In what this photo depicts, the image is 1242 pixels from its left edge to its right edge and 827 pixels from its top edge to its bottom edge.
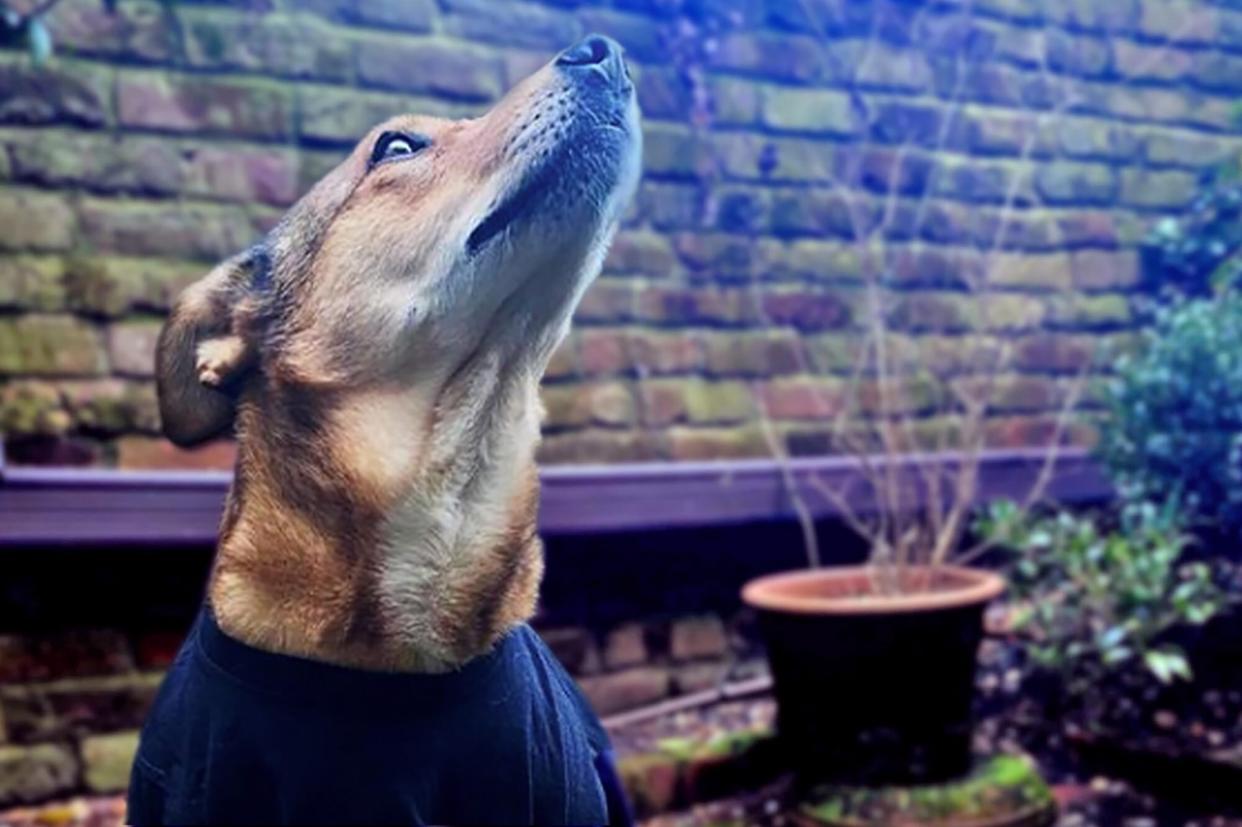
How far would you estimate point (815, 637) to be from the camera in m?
3.10

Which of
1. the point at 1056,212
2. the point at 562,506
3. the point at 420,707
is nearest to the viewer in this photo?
the point at 420,707

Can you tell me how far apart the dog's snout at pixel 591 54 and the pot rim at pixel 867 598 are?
2222mm

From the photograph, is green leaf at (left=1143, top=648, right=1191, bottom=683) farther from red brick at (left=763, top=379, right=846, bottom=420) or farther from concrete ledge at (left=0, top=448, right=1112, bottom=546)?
red brick at (left=763, top=379, right=846, bottom=420)

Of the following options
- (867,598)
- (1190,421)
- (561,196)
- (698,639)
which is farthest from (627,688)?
(561,196)

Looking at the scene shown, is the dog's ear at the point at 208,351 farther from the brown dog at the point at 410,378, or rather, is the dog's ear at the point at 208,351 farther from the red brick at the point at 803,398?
the red brick at the point at 803,398

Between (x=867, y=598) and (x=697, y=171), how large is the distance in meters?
1.36

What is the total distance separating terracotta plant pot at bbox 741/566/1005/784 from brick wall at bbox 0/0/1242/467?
84 centimetres

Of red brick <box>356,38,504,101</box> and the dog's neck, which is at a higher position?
red brick <box>356,38,504,101</box>

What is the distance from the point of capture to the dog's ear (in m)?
1.09

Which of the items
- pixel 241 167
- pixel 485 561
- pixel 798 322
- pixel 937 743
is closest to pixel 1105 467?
pixel 798 322

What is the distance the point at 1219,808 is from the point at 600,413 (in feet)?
6.13

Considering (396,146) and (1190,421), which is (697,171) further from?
(396,146)

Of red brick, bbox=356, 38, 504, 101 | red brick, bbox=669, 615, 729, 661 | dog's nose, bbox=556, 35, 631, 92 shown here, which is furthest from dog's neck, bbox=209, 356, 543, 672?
red brick, bbox=669, 615, 729, 661

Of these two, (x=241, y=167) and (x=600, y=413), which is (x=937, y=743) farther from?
(x=241, y=167)
